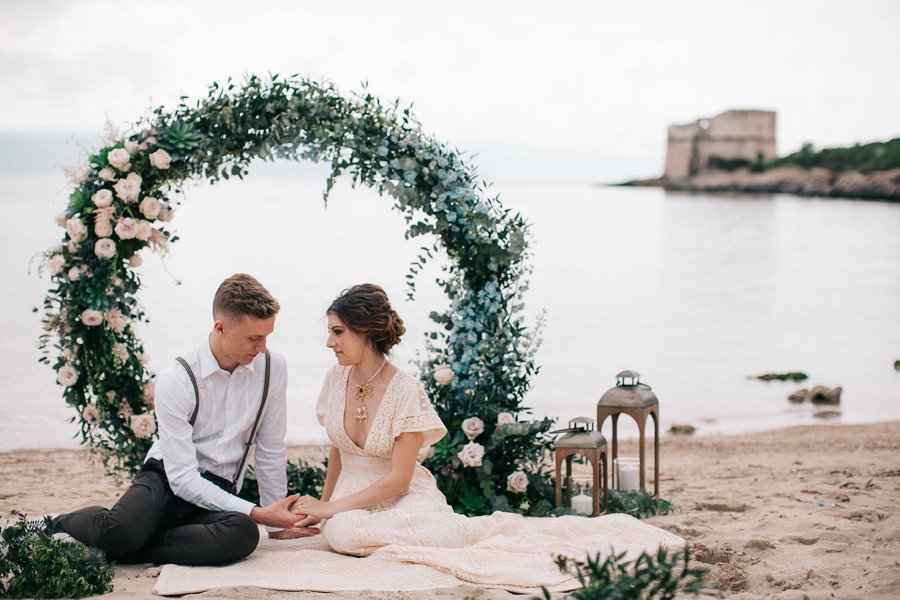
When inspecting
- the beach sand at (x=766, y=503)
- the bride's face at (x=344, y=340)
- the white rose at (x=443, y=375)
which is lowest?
the beach sand at (x=766, y=503)

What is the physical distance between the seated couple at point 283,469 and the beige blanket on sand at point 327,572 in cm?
6

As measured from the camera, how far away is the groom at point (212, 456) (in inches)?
187

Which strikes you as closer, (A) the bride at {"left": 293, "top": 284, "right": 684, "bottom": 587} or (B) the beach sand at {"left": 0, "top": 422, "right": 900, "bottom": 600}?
(B) the beach sand at {"left": 0, "top": 422, "right": 900, "bottom": 600}

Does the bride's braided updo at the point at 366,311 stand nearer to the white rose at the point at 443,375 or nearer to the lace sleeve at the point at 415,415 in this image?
the lace sleeve at the point at 415,415

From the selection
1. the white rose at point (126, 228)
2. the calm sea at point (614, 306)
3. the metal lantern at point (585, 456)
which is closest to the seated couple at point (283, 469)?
the metal lantern at point (585, 456)

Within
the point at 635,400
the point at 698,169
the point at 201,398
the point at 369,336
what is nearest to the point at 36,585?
the point at 201,398

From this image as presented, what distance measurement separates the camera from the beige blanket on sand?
4.43m

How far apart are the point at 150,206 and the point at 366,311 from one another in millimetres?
1814

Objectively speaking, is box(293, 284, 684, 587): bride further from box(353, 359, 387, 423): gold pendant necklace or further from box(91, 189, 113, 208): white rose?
box(91, 189, 113, 208): white rose

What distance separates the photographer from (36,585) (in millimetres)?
4234

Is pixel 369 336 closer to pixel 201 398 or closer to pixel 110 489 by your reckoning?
pixel 201 398

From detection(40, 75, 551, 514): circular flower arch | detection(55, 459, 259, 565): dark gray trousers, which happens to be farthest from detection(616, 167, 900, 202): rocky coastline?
detection(55, 459, 259, 565): dark gray trousers

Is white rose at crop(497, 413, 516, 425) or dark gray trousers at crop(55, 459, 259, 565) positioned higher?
white rose at crop(497, 413, 516, 425)

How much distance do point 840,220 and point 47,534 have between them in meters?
50.8
